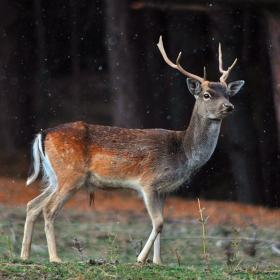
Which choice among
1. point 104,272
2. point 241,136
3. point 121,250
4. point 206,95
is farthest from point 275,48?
point 104,272

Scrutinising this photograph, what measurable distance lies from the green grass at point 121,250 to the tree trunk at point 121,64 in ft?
5.28

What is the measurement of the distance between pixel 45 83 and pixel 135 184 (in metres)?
7.94

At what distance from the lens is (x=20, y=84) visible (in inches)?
571

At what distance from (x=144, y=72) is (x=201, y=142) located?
5.81 metres

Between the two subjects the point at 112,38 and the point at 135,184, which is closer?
the point at 135,184

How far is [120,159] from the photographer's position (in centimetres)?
736

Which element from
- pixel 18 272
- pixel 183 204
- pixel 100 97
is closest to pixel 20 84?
pixel 100 97

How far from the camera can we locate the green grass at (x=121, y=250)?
225 inches

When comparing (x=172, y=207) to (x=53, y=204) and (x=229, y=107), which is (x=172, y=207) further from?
(x=53, y=204)

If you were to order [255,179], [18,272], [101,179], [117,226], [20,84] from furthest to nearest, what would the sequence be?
[20,84]
[255,179]
[117,226]
[101,179]
[18,272]

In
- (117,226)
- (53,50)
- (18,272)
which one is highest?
(53,50)

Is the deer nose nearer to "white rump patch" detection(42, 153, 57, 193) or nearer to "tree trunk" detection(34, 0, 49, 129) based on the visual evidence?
"white rump patch" detection(42, 153, 57, 193)

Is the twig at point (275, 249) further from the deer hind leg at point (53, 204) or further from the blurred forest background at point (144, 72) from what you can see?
the deer hind leg at point (53, 204)

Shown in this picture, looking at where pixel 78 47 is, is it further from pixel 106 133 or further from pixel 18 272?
pixel 18 272
